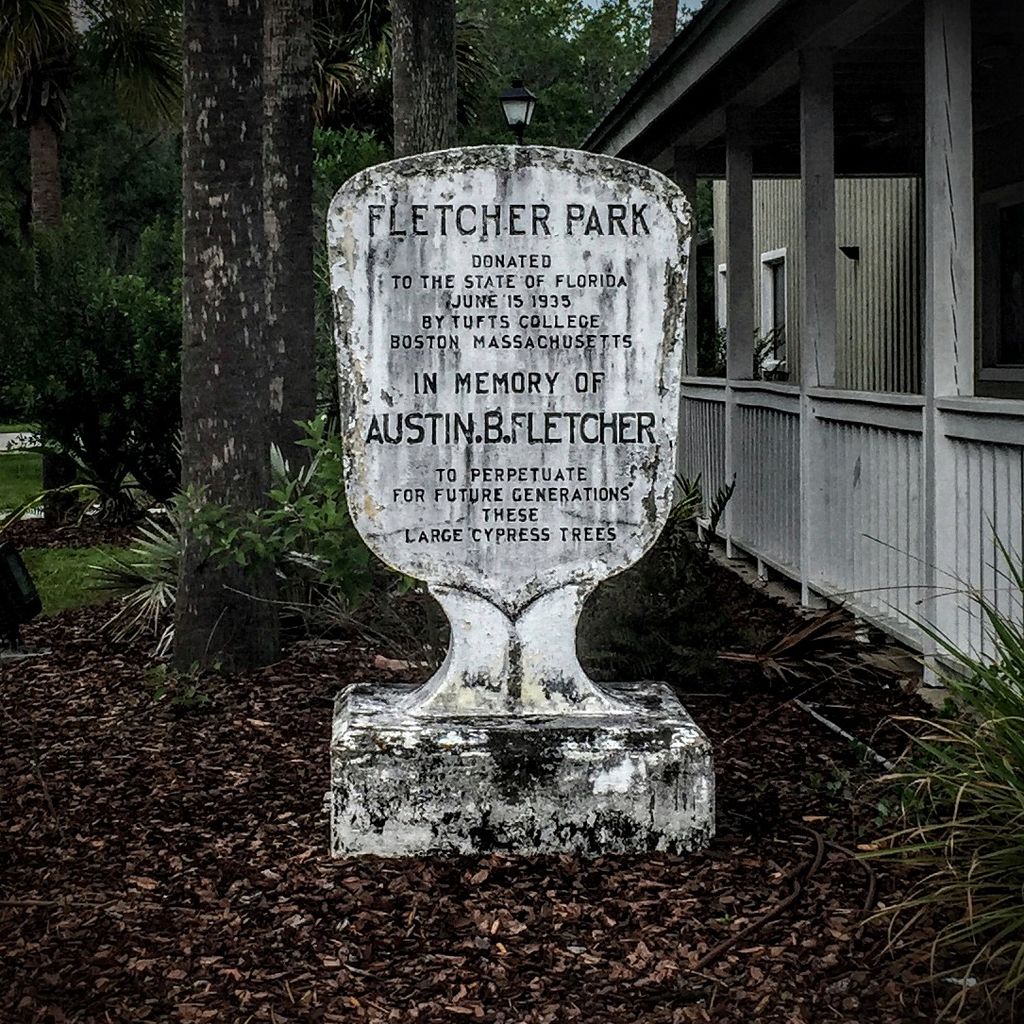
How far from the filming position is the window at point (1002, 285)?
12.9m

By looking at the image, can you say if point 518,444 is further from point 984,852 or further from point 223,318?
point 223,318

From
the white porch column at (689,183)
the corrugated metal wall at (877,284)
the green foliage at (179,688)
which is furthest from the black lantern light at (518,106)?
the green foliage at (179,688)

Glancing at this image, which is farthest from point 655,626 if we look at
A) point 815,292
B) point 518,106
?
point 518,106

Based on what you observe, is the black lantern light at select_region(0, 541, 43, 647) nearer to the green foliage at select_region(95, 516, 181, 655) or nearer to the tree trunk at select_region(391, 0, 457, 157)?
the green foliage at select_region(95, 516, 181, 655)

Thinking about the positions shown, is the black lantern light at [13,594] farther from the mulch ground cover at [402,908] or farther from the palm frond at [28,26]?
the palm frond at [28,26]

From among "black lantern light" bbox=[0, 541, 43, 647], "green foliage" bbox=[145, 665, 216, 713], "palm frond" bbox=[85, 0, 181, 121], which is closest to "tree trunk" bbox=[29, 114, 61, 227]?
"palm frond" bbox=[85, 0, 181, 121]

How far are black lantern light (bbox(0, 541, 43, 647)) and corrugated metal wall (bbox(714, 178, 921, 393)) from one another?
28.1 feet

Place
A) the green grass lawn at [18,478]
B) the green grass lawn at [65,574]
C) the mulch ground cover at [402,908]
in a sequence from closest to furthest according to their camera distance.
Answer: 1. the mulch ground cover at [402,908]
2. the green grass lawn at [65,574]
3. the green grass lawn at [18,478]

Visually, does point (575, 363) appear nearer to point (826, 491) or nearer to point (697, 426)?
point (826, 491)

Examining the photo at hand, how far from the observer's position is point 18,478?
74.2 ft

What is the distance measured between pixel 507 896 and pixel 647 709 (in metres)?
0.94

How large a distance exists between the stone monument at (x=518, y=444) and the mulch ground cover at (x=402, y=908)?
0.23m

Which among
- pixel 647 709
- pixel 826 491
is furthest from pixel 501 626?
pixel 826 491

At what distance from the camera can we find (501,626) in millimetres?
5012
